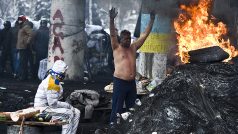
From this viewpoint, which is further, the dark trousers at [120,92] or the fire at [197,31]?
the fire at [197,31]

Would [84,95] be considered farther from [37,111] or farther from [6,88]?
[6,88]

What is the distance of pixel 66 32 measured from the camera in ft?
58.0

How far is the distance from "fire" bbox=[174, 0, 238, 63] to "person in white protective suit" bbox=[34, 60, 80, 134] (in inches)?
147

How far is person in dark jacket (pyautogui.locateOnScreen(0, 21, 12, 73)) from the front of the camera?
18875 mm

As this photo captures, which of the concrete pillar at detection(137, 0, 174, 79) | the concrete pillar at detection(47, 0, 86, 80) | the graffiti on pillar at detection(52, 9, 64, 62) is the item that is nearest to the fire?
the concrete pillar at detection(137, 0, 174, 79)

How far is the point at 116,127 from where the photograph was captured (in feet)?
29.0

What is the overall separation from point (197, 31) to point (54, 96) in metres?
5.07

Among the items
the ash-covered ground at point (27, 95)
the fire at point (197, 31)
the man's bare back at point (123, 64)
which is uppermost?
the fire at point (197, 31)

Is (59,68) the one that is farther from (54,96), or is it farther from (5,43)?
(5,43)

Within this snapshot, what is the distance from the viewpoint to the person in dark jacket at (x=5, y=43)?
18875 millimetres

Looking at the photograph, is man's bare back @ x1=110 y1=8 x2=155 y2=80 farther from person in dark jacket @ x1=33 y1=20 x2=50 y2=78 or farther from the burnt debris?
person in dark jacket @ x1=33 y1=20 x2=50 y2=78

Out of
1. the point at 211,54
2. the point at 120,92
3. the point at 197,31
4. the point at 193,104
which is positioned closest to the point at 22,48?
the point at 197,31

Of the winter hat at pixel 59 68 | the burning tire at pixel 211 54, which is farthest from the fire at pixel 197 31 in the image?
the winter hat at pixel 59 68

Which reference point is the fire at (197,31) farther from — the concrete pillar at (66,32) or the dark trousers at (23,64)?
the dark trousers at (23,64)
